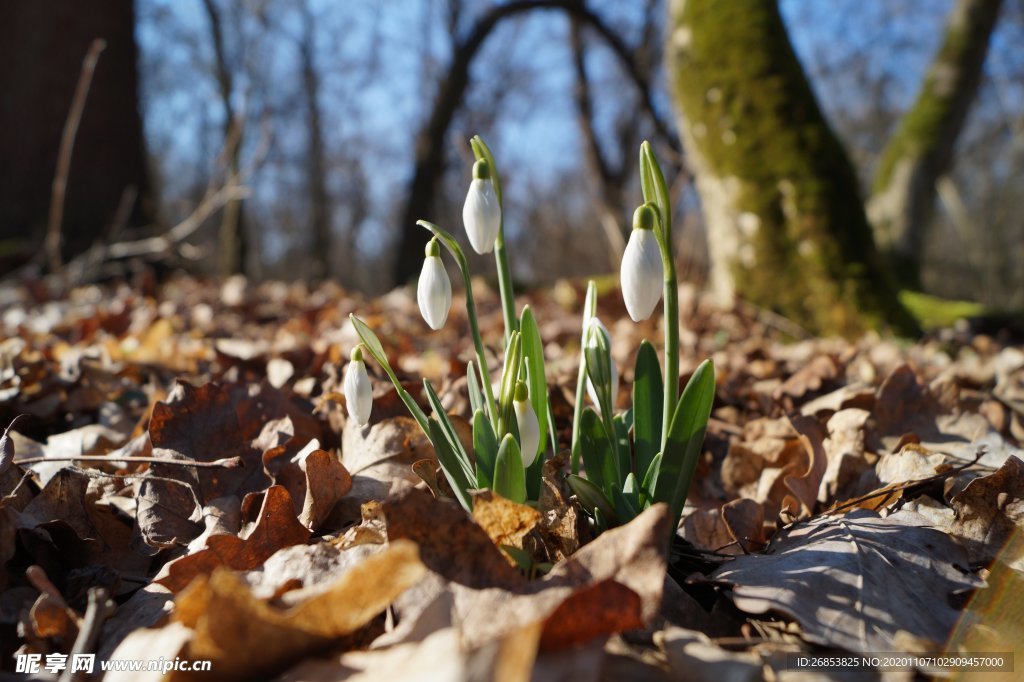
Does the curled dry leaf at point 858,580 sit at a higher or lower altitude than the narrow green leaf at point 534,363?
lower

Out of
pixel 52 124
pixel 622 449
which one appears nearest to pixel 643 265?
pixel 622 449

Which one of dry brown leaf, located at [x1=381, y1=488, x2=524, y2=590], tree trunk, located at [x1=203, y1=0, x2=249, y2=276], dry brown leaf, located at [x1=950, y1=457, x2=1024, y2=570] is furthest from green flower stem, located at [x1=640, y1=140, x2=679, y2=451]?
tree trunk, located at [x1=203, y1=0, x2=249, y2=276]

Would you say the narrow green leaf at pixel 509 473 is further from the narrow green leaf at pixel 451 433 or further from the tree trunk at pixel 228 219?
the tree trunk at pixel 228 219

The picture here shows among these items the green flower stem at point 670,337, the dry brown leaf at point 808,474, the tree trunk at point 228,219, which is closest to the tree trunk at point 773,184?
the dry brown leaf at point 808,474

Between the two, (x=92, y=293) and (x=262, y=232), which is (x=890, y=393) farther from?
(x=262, y=232)

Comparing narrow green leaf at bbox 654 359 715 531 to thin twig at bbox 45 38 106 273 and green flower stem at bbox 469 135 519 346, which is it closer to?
green flower stem at bbox 469 135 519 346

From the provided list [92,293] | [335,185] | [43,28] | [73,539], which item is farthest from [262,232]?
[73,539]
